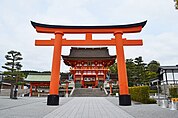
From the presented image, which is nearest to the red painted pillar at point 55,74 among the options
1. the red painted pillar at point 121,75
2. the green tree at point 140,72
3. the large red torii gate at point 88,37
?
the large red torii gate at point 88,37

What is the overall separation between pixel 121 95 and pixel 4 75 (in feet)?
62.8

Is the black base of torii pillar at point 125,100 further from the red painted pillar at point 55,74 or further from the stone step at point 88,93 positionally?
the stone step at point 88,93

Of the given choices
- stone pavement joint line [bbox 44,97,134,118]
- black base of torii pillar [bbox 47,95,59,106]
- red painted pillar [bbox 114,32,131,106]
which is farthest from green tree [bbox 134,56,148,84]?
black base of torii pillar [bbox 47,95,59,106]

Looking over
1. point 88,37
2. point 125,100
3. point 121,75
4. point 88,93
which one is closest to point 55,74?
point 88,37

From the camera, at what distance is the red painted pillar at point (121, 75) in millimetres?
11859

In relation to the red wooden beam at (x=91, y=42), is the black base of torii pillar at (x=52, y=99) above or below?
below

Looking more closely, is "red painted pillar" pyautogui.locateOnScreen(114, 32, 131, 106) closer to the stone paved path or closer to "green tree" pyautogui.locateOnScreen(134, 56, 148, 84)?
the stone paved path

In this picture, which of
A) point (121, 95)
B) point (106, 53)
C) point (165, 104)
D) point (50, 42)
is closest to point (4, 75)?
point (50, 42)

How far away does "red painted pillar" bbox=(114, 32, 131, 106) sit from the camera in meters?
11.9

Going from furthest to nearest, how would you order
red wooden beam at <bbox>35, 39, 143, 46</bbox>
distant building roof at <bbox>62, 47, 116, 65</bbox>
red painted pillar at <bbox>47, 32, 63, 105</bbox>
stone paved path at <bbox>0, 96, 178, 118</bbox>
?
distant building roof at <bbox>62, 47, 116, 65</bbox>, red wooden beam at <bbox>35, 39, 143, 46</bbox>, red painted pillar at <bbox>47, 32, 63, 105</bbox>, stone paved path at <bbox>0, 96, 178, 118</bbox>

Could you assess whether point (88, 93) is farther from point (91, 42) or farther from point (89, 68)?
point (91, 42)

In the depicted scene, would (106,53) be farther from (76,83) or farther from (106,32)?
(106,32)

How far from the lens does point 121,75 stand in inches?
480

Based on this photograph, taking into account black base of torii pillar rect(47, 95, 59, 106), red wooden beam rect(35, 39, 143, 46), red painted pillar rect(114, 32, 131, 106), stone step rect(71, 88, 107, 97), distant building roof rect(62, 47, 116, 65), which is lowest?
stone step rect(71, 88, 107, 97)
